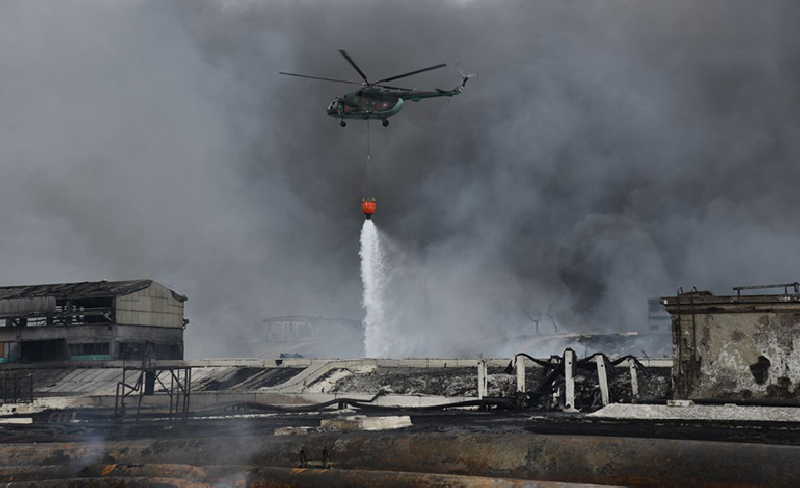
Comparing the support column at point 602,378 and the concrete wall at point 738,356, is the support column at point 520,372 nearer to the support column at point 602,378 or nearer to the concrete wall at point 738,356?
the support column at point 602,378

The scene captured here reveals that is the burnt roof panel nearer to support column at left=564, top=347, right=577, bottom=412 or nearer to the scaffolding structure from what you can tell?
the scaffolding structure

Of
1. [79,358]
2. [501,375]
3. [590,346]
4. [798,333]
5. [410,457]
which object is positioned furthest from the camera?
[590,346]

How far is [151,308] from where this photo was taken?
3191 inches

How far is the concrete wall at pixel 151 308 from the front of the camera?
77.8m

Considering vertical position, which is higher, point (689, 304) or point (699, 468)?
point (689, 304)

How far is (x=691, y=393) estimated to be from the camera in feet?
91.5

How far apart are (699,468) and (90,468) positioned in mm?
15409

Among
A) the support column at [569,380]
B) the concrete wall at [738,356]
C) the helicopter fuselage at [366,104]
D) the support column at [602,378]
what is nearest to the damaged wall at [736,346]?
the concrete wall at [738,356]

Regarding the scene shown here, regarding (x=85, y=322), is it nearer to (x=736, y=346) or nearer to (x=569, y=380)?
(x=569, y=380)

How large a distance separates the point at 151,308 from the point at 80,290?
22.3ft

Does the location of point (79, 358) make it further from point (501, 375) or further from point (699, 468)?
point (699, 468)

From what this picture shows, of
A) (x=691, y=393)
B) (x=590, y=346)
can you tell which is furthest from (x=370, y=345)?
(x=691, y=393)

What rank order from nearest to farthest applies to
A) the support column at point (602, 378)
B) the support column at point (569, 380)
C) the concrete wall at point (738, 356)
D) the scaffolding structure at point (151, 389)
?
the concrete wall at point (738, 356) < the support column at point (602, 378) < the support column at point (569, 380) < the scaffolding structure at point (151, 389)

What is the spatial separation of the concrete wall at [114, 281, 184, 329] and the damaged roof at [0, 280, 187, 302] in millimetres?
675
